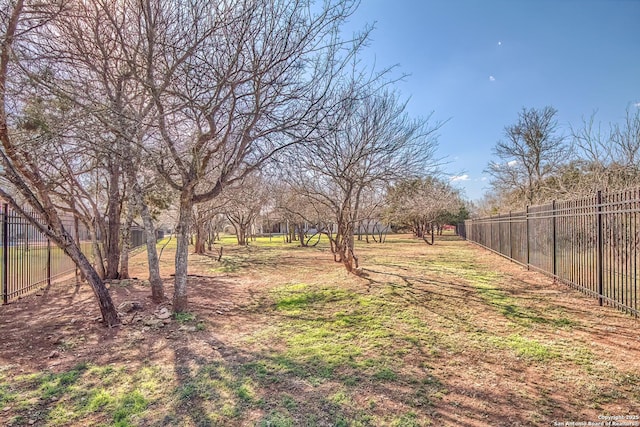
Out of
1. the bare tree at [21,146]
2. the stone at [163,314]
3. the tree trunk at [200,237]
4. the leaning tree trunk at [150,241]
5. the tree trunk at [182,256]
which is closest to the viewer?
the bare tree at [21,146]

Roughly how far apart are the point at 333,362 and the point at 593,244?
15.7ft

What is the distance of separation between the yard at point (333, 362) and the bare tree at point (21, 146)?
1.03 meters

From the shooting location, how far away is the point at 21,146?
423 centimetres

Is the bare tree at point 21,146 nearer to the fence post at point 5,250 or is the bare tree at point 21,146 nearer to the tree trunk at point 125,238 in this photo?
the fence post at point 5,250

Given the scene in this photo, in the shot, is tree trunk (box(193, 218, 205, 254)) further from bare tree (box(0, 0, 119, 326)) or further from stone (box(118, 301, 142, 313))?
bare tree (box(0, 0, 119, 326))

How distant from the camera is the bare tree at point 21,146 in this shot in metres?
3.94

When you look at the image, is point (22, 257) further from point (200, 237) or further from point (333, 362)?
point (200, 237)

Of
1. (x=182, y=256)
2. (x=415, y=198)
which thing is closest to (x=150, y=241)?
(x=182, y=256)

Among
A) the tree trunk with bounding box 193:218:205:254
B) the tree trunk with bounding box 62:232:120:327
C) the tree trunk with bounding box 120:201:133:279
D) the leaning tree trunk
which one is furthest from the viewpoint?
the tree trunk with bounding box 193:218:205:254

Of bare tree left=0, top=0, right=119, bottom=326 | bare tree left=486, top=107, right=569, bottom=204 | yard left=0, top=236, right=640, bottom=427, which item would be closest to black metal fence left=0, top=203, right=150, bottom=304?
yard left=0, top=236, right=640, bottom=427

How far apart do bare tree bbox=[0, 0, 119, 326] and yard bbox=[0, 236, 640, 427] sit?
1.03 metres

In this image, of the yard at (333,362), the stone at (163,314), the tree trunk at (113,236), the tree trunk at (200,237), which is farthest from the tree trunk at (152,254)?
the tree trunk at (200,237)

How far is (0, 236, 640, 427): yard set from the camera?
8.46 ft

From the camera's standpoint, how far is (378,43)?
17.9ft
